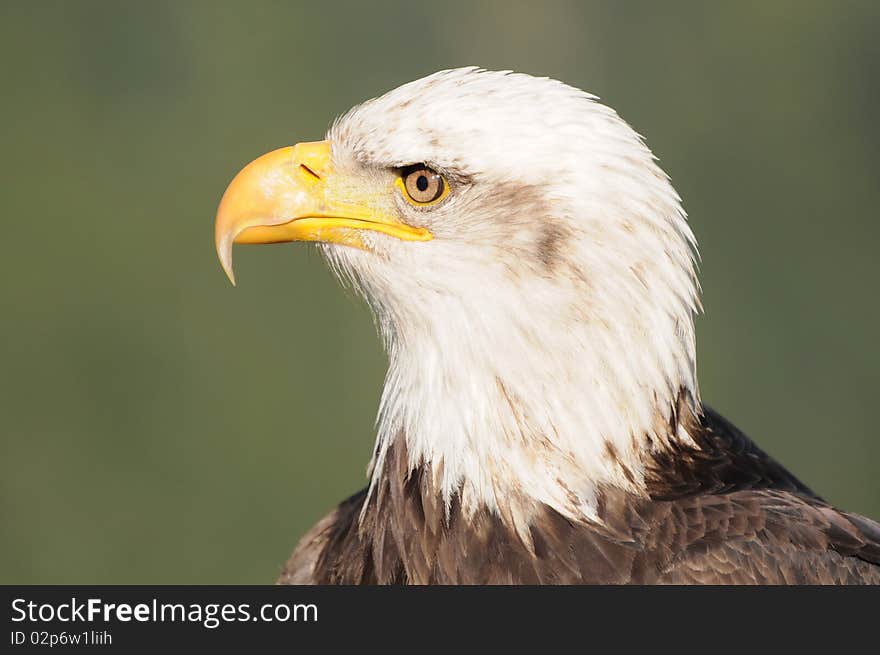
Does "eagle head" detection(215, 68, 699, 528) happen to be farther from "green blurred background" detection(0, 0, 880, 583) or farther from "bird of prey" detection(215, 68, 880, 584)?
"green blurred background" detection(0, 0, 880, 583)

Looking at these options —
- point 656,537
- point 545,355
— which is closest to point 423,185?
point 545,355

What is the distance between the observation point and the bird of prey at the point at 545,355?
9.67 feet

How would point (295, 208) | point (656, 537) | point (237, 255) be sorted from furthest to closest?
point (237, 255) < point (295, 208) < point (656, 537)

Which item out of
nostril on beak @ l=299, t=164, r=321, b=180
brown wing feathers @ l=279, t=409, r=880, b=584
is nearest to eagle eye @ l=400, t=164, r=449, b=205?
nostril on beak @ l=299, t=164, r=321, b=180

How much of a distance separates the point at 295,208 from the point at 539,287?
684 millimetres

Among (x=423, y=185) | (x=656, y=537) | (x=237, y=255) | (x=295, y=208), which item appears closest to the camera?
(x=656, y=537)

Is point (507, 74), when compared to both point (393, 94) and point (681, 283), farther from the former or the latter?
point (681, 283)

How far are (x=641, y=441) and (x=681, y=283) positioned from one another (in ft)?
1.31

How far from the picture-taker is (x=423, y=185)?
307 centimetres

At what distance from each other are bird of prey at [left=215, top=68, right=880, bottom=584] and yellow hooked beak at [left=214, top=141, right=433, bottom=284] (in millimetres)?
11

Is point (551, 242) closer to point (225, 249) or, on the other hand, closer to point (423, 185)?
point (423, 185)

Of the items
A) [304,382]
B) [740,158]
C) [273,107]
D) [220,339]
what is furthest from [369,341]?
[740,158]

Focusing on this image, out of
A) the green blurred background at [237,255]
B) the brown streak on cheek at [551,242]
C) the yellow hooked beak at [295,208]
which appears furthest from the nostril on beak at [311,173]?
the green blurred background at [237,255]
